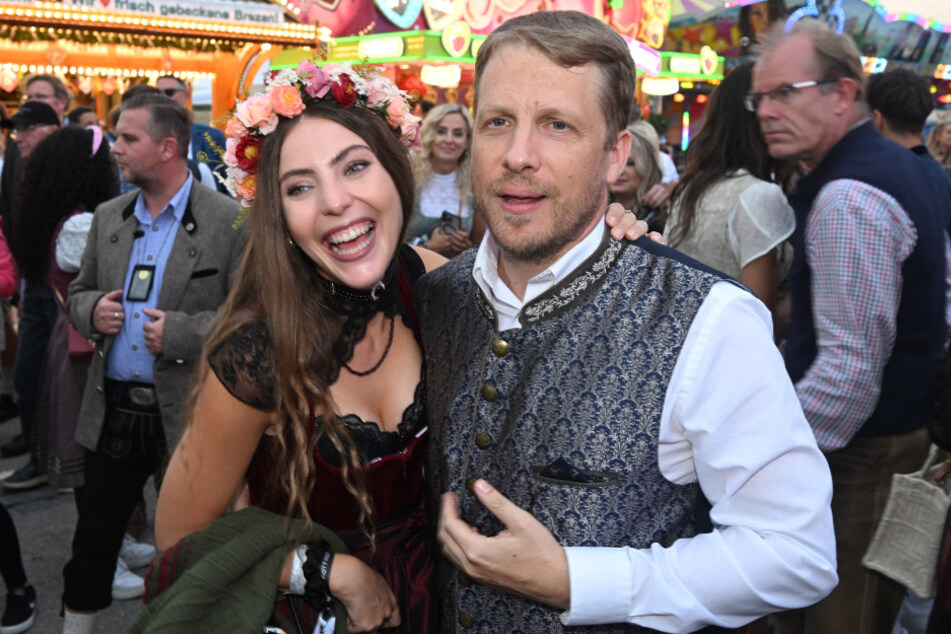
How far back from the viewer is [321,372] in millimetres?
1750

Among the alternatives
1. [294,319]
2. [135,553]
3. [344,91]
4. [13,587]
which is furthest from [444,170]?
[294,319]

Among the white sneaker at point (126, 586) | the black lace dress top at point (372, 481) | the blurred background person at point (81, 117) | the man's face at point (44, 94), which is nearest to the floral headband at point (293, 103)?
the black lace dress top at point (372, 481)

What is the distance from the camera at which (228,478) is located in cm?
170

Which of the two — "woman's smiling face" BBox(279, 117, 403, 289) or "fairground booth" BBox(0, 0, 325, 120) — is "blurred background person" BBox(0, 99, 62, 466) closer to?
"woman's smiling face" BBox(279, 117, 403, 289)

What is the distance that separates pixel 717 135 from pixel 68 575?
300cm

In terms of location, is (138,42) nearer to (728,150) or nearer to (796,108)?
(728,150)

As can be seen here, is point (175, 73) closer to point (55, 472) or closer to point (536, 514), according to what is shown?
point (55, 472)

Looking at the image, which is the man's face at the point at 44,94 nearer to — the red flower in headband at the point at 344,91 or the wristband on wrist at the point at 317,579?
the red flower in headband at the point at 344,91

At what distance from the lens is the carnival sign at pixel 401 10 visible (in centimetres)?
1536

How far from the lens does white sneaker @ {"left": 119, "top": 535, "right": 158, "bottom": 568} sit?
3.84 metres

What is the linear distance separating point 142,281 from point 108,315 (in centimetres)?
19

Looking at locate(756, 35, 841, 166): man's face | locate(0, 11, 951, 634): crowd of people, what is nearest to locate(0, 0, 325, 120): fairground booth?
locate(0, 11, 951, 634): crowd of people

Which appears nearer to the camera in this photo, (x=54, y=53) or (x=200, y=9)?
(x=54, y=53)

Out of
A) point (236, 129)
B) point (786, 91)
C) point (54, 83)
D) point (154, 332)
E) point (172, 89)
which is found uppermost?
point (786, 91)
